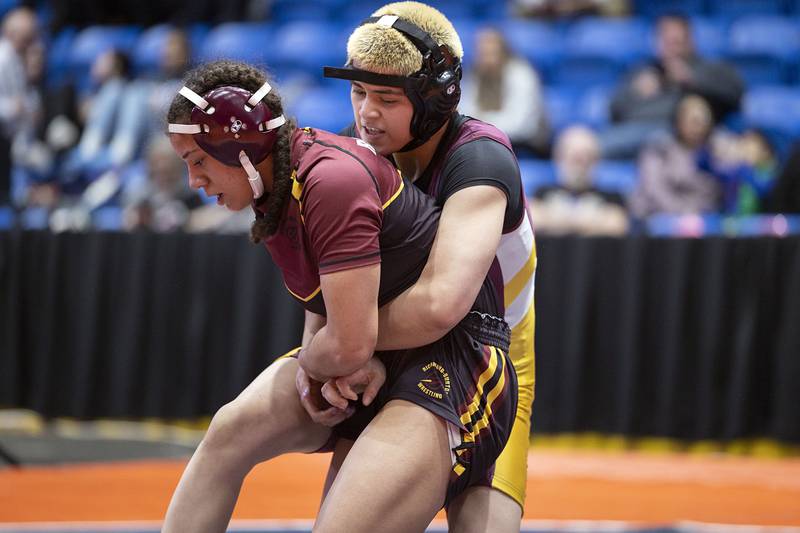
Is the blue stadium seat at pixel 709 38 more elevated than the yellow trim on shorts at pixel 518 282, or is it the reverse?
the blue stadium seat at pixel 709 38

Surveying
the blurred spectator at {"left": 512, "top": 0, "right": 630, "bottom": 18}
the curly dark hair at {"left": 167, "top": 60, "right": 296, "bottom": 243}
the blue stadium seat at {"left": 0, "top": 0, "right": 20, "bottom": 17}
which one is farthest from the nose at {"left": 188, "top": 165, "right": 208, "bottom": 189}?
the blue stadium seat at {"left": 0, "top": 0, "right": 20, "bottom": 17}

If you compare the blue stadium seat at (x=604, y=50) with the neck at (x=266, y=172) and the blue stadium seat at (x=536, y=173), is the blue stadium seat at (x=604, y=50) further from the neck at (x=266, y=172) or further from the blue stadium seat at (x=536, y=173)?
the neck at (x=266, y=172)

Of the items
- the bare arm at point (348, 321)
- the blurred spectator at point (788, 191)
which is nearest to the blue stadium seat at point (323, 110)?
the blurred spectator at point (788, 191)

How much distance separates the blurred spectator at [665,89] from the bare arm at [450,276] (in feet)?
17.1

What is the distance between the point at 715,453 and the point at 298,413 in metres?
3.66

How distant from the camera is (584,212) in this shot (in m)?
6.30

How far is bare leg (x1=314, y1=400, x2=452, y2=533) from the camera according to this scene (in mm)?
2301

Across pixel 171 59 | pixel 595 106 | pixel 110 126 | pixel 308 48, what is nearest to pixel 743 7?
pixel 595 106

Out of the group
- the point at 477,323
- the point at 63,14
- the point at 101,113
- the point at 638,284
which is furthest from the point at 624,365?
the point at 63,14

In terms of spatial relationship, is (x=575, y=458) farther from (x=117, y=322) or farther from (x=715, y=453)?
(x=117, y=322)

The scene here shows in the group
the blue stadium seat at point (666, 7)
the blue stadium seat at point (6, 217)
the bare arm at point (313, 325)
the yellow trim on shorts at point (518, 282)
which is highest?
the blue stadium seat at point (666, 7)

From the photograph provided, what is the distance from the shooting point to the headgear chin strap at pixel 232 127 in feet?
7.69

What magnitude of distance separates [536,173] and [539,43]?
1704mm

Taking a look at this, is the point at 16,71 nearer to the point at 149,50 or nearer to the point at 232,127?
the point at 149,50
